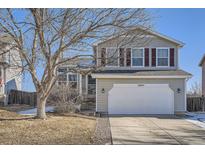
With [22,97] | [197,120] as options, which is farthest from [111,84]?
[22,97]

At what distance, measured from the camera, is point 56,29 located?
500 inches

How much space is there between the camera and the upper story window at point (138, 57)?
21847 millimetres

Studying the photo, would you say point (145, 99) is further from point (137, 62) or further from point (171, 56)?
point (171, 56)

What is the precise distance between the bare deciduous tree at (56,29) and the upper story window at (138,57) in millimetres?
8257

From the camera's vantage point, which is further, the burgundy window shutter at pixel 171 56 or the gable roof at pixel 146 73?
the burgundy window shutter at pixel 171 56

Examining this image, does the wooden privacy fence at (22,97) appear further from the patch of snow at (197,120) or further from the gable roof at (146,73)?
the patch of snow at (197,120)

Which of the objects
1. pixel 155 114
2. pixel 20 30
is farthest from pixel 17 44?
pixel 155 114

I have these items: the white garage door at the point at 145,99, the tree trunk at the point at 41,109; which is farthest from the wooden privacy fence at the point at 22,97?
the tree trunk at the point at 41,109

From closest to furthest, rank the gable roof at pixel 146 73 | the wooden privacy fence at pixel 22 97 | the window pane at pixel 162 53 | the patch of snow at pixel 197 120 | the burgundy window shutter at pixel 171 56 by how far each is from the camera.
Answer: the patch of snow at pixel 197 120, the gable roof at pixel 146 73, the burgundy window shutter at pixel 171 56, the window pane at pixel 162 53, the wooden privacy fence at pixel 22 97

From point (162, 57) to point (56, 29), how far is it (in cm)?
1104

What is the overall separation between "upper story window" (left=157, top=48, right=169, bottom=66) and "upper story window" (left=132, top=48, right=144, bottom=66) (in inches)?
44.9
